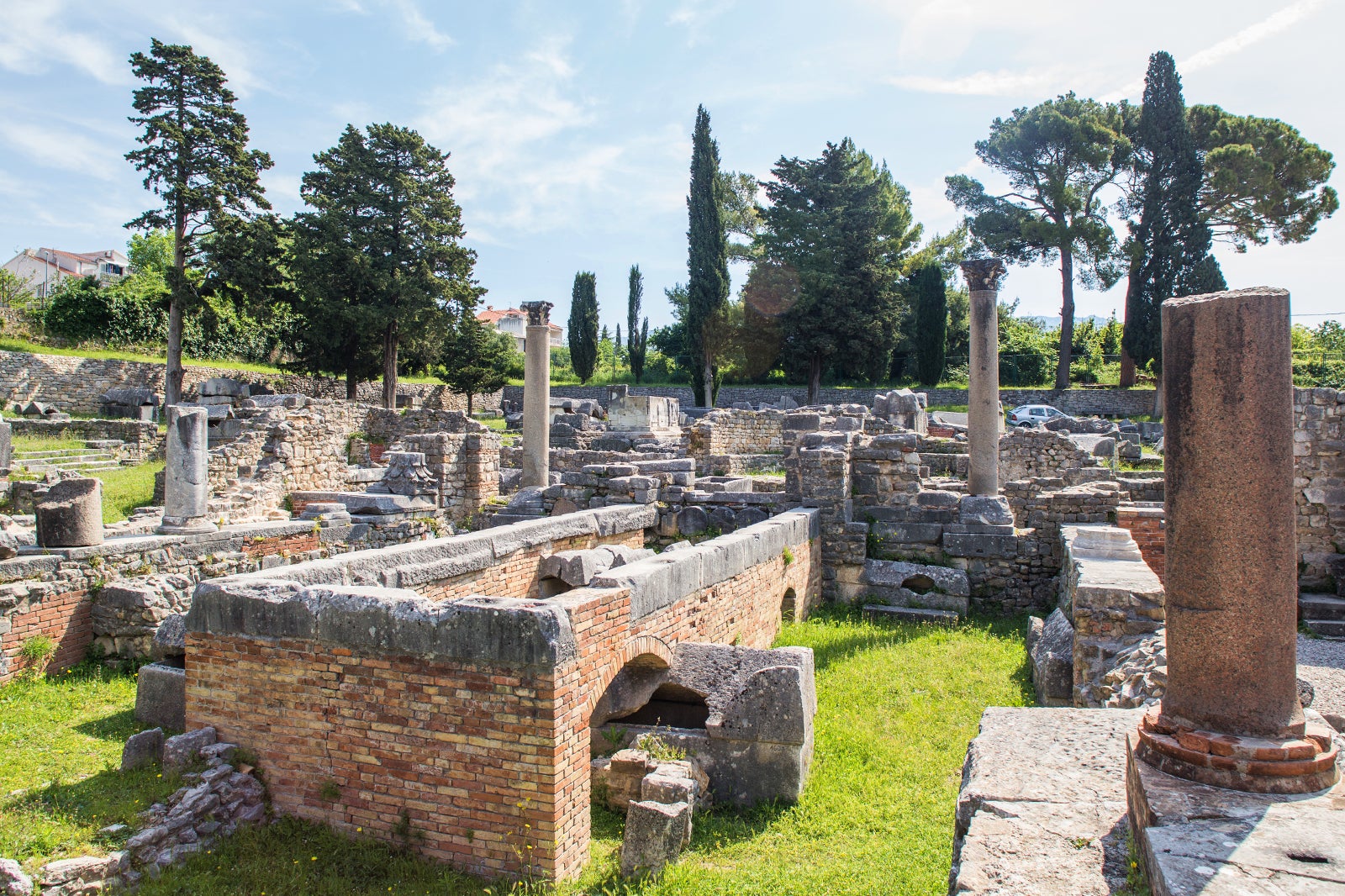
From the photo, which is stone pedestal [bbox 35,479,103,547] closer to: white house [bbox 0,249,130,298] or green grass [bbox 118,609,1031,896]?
green grass [bbox 118,609,1031,896]

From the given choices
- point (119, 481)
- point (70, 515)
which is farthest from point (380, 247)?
point (70, 515)

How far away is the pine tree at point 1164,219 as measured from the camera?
1271 inches

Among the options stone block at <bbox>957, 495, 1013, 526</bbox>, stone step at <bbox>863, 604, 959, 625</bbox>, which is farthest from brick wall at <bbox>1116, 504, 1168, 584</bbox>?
stone step at <bbox>863, 604, 959, 625</bbox>

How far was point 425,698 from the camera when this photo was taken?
489cm

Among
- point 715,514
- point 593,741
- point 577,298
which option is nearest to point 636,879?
point 593,741

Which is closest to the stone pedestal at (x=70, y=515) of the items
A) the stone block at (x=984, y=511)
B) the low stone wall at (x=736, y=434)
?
the stone block at (x=984, y=511)

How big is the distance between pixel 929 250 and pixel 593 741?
41.7 m

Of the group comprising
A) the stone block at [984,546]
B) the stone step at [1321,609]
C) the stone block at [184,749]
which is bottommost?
the stone block at [184,749]

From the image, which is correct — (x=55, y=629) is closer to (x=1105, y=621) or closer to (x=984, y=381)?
(x=1105, y=621)

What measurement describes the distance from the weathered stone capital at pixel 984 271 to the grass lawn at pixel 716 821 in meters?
7.24

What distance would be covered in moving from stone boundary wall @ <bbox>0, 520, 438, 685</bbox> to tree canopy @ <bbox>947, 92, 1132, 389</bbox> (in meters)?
31.5

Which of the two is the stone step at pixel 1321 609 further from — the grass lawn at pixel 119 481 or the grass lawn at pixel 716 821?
the grass lawn at pixel 119 481

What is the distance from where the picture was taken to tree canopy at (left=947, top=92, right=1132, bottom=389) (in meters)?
33.2

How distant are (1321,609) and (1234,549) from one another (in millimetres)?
6737
